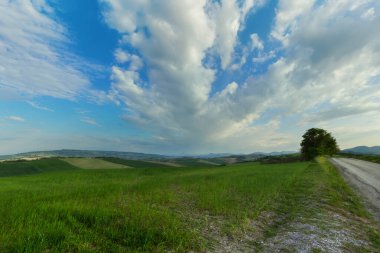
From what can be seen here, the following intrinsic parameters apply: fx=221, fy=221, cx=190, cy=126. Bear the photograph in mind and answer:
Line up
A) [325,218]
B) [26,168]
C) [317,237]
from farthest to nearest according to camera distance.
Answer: [26,168] < [325,218] < [317,237]

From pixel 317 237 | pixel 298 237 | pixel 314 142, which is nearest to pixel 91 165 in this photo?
pixel 314 142

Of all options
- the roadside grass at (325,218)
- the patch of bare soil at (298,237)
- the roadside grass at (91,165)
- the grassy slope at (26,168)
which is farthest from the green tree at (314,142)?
the grassy slope at (26,168)

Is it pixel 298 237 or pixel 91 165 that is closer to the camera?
pixel 298 237

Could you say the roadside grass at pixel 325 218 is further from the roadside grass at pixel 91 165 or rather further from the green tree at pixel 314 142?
the roadside grass at pixel 91 165

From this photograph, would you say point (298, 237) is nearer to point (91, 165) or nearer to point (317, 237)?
point (317, 237)

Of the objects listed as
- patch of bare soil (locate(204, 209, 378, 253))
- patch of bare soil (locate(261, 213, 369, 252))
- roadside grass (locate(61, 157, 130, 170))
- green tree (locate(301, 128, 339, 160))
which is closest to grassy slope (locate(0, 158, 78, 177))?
roadside grass (locate(61, 157, 130, 170))

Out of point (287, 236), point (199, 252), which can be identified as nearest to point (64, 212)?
point (199, 252)

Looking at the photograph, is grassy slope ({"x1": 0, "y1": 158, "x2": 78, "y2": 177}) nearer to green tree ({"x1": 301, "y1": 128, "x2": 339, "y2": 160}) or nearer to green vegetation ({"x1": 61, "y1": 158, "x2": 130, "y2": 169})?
green vegetation ({"x1": 61, "y1": 158, "x2": 130, "y2": 169})

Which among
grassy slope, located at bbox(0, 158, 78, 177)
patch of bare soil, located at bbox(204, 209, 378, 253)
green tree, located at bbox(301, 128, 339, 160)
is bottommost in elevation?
patch of bare soil, located at bbox(204, 209, 378, 253)

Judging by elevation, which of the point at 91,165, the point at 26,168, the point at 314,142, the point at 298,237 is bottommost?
the point at 298,237

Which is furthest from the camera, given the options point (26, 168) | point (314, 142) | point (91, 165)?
point (91, 165)

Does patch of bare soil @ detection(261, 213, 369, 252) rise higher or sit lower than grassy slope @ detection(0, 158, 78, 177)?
lower

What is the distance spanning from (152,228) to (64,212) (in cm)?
417

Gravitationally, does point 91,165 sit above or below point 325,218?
above
